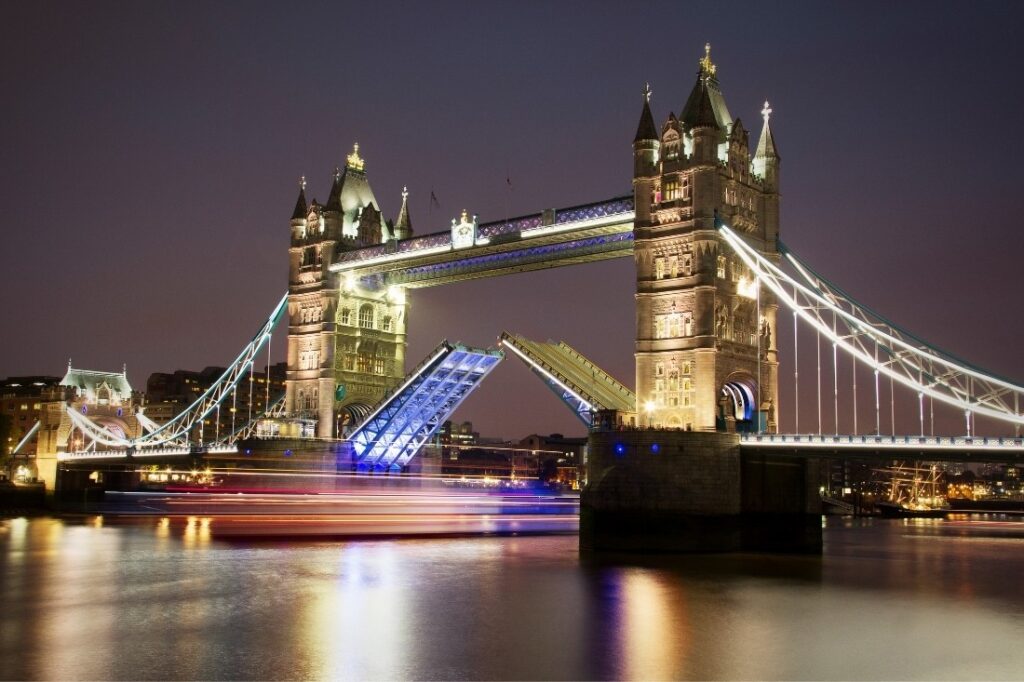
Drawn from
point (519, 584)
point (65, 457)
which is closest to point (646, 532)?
point (519, 584)

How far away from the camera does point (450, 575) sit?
25516 millimetres

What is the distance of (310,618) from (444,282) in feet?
90.4

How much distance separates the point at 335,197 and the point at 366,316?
5.57 metres

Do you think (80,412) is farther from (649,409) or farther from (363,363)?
(649,409)

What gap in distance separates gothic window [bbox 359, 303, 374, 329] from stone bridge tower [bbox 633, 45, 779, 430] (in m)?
17.6

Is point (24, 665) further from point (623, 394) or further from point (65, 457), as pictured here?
point (65, 457)

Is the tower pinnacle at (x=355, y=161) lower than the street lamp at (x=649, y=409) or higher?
higher

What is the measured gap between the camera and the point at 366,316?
49031 millimetres

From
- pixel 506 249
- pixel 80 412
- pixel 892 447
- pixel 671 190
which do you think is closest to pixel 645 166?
pixel 671 190

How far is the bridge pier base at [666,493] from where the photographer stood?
3030 centimetres

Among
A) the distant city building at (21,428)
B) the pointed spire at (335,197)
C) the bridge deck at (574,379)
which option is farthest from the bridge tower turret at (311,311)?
the distant city building at (21,428)

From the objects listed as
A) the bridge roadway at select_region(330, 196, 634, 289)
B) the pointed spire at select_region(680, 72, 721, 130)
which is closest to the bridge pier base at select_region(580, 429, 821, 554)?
the bridge roadway at select_region(330, 196, 634, 289)

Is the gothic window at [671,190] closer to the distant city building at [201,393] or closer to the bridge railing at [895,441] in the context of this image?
the bridge railing at [895,441]

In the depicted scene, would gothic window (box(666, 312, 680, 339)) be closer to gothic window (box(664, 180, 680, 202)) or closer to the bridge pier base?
gothic window (box(664, 180, 680, 202))
